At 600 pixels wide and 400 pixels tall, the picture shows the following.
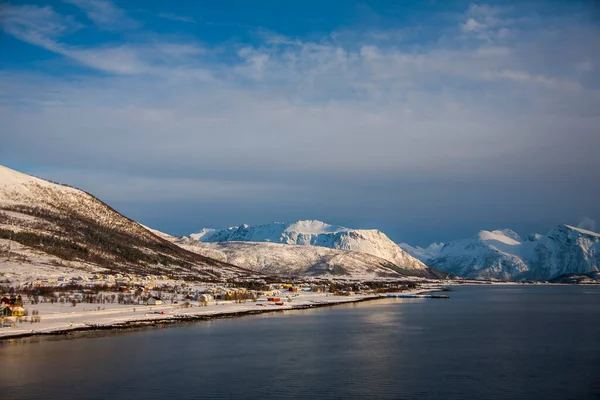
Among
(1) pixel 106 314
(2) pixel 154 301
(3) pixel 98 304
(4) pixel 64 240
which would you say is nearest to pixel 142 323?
(1) pixel 106 314

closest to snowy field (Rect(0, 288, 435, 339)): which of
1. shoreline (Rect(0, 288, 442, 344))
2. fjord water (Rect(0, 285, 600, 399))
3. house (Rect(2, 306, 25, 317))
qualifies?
shoreline (Rect(0, 288, 442, 344))

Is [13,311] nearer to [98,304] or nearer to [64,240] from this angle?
[98,304]

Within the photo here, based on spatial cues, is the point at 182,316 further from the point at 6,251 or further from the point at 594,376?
the point at 6,251

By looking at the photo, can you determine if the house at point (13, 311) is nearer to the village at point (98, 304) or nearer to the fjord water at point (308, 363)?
the village at point (98, 304)

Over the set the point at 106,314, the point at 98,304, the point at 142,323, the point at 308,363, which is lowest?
the point at 308,363

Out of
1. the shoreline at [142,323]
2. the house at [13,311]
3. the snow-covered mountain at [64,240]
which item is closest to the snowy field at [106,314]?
the shoreline at [142,323]

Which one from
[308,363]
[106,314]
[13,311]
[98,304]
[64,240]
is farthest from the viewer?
[64,240]

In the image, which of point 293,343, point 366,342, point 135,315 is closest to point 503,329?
point 366,342

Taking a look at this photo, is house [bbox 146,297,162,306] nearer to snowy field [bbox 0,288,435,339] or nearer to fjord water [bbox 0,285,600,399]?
snowy field [bbox 0,288,435,339]

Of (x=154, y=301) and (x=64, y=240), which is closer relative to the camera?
(x=154, y=301)
